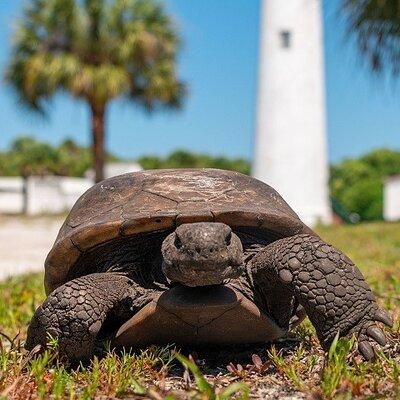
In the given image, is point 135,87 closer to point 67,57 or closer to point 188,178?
point 67,57

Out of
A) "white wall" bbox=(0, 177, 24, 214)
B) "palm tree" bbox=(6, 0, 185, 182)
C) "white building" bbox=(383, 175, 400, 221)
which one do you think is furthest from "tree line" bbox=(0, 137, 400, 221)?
"palm tree" bbox=(6, 0, 185, 182)

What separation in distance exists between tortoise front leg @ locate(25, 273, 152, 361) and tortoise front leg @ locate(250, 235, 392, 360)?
54 cm

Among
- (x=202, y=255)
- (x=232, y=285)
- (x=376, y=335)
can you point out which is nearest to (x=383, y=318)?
(x=376, y=335)

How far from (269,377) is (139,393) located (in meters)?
0.47

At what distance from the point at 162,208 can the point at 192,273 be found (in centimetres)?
42

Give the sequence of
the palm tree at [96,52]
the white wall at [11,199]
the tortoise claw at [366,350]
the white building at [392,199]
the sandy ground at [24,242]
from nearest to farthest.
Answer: the tortoise claw at [366,350], the sandy ground at [24,242], the palm tree at [96,52], the white wall at [11,199], the white building at [392,199]

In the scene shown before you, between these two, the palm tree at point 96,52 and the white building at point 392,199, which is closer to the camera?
the palm tree at point 96,52

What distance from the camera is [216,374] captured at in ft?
7.29

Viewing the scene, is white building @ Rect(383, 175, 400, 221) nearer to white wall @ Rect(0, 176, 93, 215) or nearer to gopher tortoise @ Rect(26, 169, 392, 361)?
white wall @ Rect(0, 176, 93, 215)

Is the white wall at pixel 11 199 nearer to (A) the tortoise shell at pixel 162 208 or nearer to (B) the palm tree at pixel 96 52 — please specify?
(B) the palm tree at pixel 96 52

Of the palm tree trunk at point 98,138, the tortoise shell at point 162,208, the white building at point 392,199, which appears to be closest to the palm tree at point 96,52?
the palm tree trunk at point 98,138

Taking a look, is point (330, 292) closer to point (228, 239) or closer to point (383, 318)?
Answer: point (383, 318)

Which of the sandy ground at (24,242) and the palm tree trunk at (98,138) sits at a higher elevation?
the palm tree trunk at (98,138)

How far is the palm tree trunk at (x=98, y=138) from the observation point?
661 inches
